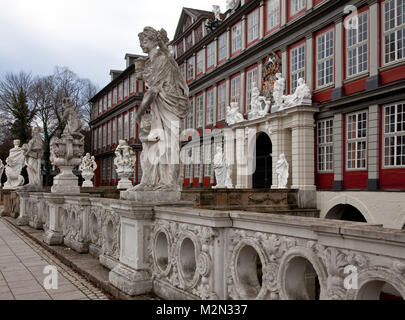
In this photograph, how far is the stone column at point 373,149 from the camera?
609 inches

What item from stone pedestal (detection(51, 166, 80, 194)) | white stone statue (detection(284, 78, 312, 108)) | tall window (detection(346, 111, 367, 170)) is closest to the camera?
stone pedestal (detection(51, 166, 80, 194))

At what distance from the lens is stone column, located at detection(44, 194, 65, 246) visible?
9516 millimetres

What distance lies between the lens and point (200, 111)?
31.6m

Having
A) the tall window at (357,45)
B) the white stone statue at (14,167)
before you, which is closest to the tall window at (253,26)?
the tall window at (357,45)

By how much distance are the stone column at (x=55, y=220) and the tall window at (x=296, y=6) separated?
1547 cm

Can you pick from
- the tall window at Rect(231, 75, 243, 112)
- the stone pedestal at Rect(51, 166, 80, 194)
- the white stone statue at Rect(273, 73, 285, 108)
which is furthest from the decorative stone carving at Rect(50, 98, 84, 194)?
the tall window at Rect(231, 75, 243, 112)

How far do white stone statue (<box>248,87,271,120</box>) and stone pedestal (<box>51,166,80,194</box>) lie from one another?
13046 millimetres

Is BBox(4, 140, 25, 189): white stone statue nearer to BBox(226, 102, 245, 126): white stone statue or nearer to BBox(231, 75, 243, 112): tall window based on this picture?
BBox(226, 102, 245, 126): white stone statue

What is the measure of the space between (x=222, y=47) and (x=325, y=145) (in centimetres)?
1272

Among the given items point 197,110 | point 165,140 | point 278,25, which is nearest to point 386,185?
point 278,25

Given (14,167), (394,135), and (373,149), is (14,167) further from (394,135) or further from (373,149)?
(394,135)

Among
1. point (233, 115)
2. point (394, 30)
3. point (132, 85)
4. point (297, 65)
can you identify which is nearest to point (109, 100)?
point (132, 85)

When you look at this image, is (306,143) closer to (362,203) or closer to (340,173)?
(340,173)

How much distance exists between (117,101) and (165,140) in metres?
47.2
